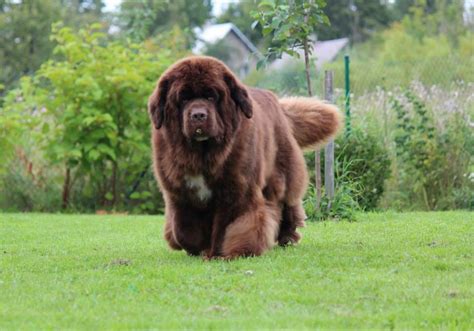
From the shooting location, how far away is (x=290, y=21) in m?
9.89

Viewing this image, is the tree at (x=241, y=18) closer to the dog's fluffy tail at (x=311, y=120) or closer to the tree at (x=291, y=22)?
the tree at (x=291, y=22)

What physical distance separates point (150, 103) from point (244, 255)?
150cm

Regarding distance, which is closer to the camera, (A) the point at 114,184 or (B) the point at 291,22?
(B) the point at 291,22

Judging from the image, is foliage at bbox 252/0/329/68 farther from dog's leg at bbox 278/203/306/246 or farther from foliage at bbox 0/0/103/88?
foliage at bbox 0/0/103/88

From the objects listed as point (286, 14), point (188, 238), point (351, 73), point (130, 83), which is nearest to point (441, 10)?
point (351, 73)

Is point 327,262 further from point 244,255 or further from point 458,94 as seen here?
point 458,94

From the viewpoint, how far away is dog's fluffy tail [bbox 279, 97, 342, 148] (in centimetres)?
852

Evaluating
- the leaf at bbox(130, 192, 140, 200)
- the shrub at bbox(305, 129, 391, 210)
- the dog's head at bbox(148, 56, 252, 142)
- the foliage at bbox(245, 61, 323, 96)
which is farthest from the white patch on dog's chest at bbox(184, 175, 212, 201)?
the leaf at bbox(130, 192, 140, 200)

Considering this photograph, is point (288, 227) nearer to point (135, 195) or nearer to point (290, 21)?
point (290, 21)

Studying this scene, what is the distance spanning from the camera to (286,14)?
32.6ft

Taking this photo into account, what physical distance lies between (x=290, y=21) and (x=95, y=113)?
199 inches

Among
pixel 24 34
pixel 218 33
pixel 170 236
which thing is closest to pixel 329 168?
pixel 170 236

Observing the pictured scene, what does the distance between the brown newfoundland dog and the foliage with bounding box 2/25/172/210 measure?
22.5 ft

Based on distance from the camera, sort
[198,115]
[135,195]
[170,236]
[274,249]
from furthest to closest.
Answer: [135,195]
[274,249]
[170,236]
[198,115]
